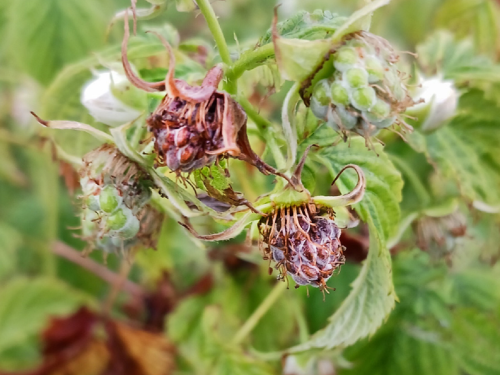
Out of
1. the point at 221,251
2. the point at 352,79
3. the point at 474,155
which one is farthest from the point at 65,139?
the point at 474,155

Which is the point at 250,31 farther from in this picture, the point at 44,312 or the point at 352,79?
the point at 352,79

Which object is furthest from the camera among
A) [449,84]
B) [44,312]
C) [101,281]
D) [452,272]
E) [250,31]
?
[250,31]

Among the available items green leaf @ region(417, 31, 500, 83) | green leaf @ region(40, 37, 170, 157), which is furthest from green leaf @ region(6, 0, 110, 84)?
green leaf @ region(417, 31, 500, 83)

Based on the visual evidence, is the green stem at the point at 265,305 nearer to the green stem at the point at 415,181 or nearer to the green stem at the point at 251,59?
the green stem at the point at 415,181

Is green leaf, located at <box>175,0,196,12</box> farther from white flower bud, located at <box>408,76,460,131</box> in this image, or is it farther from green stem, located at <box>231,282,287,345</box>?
green stem, located at <box>231,282,287,345</box>

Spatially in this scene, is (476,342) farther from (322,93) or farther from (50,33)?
(50,33)

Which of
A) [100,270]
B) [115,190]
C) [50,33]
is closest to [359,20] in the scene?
[115,190]
